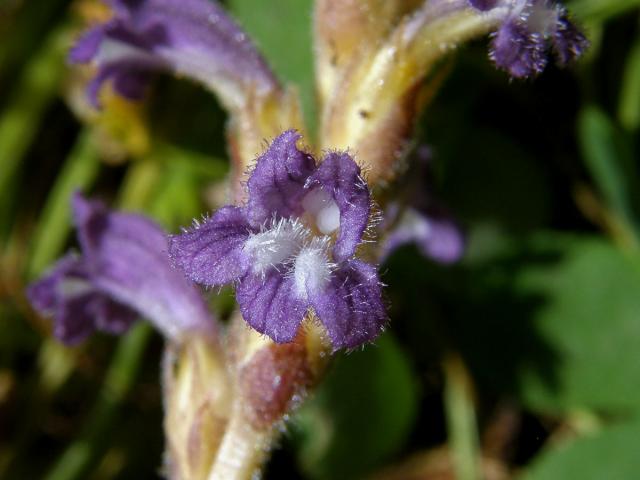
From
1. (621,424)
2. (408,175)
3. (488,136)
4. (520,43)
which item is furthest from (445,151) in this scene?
(520,43)

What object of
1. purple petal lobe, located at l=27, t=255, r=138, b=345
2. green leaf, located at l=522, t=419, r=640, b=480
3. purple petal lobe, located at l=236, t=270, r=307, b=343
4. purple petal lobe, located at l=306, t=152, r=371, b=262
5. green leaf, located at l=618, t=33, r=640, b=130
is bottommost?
purple petal lobe, located at l=236, t=270, r=307, b=343

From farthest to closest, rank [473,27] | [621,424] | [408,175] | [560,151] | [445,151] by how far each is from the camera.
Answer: [560,151]
[445,151]
[621,424]
[408,175]
[473,27]

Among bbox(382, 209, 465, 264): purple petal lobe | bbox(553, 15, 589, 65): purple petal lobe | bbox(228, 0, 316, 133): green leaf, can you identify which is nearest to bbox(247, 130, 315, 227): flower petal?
bbox(553, 15, 589, 65): purple petal lobe

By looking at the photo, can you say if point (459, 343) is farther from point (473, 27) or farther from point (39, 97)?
point (39, 97)

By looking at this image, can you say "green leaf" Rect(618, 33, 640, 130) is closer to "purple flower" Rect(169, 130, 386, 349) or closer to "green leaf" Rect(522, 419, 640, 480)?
"green leaf" Rect(522, 419, 640, 480)

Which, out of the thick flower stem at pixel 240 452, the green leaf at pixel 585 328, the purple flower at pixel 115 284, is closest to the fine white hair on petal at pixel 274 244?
the thick flower stem at pixel 240 452

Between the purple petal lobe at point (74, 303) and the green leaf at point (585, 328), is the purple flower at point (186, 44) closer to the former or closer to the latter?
the purple petal lobe at point (74, 303)
